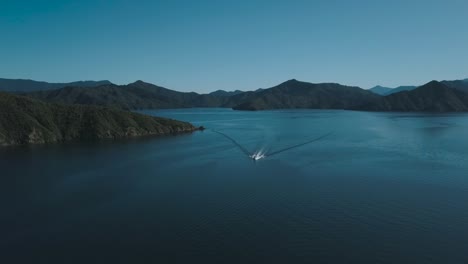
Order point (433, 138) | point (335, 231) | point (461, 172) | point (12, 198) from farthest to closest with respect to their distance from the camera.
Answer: point (433, 138) < point (461, 172) < point (12, 198) < point (335, 231)

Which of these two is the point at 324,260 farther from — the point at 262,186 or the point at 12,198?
the point at 12,198

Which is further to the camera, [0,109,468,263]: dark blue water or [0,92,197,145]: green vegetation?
[0,92,197,145]: green vegetation

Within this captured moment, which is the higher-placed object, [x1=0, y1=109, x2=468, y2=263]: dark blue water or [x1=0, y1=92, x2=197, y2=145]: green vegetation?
[x1=0, y1=92, x2=197, y2=145]: green vegetation

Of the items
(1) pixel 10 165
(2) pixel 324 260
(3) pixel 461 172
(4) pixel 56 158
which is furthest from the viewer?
(4) pixel 56 158

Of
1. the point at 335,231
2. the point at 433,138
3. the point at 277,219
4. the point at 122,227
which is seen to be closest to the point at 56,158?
the point at 122,227

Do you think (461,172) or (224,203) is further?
(461,172)
